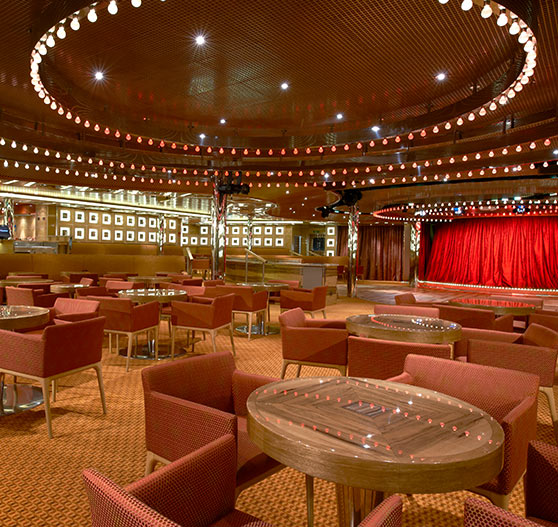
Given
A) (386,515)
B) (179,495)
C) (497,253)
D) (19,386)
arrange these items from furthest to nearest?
(497,253), (19,386), (179,495), (386,515)

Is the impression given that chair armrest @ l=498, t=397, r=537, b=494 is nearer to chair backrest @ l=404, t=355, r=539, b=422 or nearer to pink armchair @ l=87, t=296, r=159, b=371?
chair backrest @ l=404, t=355, r=539, b=422

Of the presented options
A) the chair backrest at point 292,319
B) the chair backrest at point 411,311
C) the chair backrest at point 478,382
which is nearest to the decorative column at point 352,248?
the chair backrest at point 411,311

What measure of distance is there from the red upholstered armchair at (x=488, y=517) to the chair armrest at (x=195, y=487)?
78 cm

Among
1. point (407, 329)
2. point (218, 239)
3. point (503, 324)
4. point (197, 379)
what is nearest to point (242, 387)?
point (197, 379)

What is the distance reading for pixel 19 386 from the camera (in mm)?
4191

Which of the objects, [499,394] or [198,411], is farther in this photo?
[499,394]

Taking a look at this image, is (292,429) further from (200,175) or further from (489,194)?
(489,194)

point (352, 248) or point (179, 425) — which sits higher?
point (352, 248)

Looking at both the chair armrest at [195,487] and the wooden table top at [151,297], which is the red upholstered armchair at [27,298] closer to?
the wooden table top at [151,297]

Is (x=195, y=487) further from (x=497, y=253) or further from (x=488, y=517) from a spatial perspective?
(x=497, y=253)

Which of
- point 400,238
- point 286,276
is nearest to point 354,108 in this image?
point 286,276

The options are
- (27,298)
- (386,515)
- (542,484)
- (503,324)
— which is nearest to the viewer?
(386,515)

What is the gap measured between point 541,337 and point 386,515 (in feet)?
11.0

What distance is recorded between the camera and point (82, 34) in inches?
175
